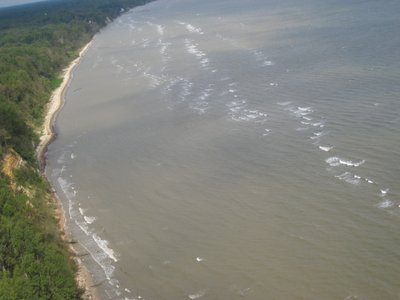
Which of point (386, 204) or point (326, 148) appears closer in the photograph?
point (386, 204)

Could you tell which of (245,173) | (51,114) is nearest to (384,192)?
(245,173)

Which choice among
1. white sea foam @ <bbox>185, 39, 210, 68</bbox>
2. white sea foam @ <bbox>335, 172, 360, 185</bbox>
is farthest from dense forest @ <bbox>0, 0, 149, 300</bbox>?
white sea foam @ <bbox>185, 39, 210, 68</bbox>

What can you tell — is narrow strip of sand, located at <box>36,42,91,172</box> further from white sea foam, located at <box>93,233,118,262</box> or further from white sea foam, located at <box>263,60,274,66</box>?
white sea foam, located at <box>263,60,274,66</box>

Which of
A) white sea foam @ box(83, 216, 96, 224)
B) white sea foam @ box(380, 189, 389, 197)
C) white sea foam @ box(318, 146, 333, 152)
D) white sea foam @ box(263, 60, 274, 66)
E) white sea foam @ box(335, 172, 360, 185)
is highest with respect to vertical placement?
white sea foam @ box(263, 60, 274, 66)

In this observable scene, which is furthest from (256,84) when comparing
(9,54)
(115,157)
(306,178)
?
(9,54)

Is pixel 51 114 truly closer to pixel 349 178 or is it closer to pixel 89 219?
pixel 89 219

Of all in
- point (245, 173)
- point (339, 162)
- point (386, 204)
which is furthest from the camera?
point (245, 173)
